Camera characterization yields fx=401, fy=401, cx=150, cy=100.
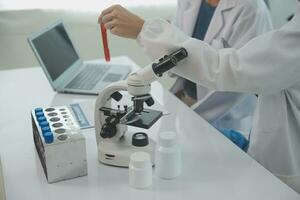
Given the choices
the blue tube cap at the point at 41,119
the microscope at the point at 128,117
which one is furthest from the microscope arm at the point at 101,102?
the blue tube cap at the point at 41,119

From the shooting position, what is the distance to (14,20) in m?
2.23

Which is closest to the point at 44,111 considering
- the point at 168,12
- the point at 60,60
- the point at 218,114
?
the point at 60,60

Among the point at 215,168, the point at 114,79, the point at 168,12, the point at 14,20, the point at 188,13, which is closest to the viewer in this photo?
the point at 215,168

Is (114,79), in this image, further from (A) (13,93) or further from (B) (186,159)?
(B) (186,159)

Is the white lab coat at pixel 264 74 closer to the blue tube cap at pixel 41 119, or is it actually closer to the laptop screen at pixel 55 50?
the blue tube cap at pixel 41 119

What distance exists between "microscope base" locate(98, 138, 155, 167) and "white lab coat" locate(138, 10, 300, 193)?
22 centimetres

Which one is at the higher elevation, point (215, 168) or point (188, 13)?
point (188, 13)

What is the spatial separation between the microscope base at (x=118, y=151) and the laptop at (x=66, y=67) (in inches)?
18.9

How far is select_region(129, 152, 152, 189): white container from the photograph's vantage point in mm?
870

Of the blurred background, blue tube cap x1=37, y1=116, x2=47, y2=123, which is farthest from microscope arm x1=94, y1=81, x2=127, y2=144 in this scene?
the blurred background

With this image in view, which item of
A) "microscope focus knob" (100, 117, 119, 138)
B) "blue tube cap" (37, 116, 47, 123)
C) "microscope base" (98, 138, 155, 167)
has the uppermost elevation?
"blue tube cap" (37, 116, 47, 123)

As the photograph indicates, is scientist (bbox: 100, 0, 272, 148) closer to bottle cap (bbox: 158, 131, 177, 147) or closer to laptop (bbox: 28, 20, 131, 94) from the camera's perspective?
laptop (bbox: 28, 20, 131, 94)

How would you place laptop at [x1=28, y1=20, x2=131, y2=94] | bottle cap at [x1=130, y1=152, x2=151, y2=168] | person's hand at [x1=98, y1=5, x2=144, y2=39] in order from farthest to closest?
1. laptop at [x1=28, y1=20, x2=131, y2=94]
2. person's hand at [x1=98, y1=5, x2=144, y2=39]
3. bottle cap at [x1=130, y1=152, x2=151, y2=168]

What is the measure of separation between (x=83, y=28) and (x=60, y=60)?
33.1 inches
